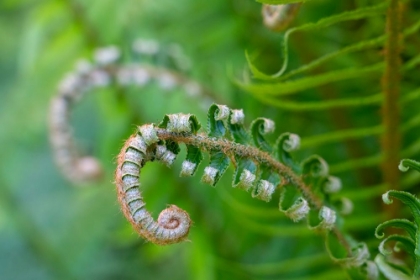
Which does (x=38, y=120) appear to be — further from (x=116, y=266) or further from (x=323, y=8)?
(x=323, y=8)

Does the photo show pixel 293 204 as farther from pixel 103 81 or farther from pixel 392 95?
pixel 103 81

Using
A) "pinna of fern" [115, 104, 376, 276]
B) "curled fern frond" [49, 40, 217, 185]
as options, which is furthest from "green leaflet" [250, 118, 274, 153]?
"curled fern frond" [49, 40, 217, 185]

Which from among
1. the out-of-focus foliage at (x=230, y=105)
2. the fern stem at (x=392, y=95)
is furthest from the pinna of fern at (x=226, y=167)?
the out-of-focus foliage at (x=230, y=105)

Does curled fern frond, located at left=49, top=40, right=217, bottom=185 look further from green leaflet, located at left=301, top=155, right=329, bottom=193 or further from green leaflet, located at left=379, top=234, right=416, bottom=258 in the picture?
green leaflet, located at left=379, top=234, right=416, bottom=258

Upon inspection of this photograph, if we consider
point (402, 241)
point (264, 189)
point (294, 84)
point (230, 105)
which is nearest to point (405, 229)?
point (402, 241)

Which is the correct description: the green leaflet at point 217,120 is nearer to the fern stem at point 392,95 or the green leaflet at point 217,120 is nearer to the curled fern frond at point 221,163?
the curled fern frond at point 221,163

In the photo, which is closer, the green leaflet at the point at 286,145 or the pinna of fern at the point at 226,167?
the pinna of fern at the point at 226,167
